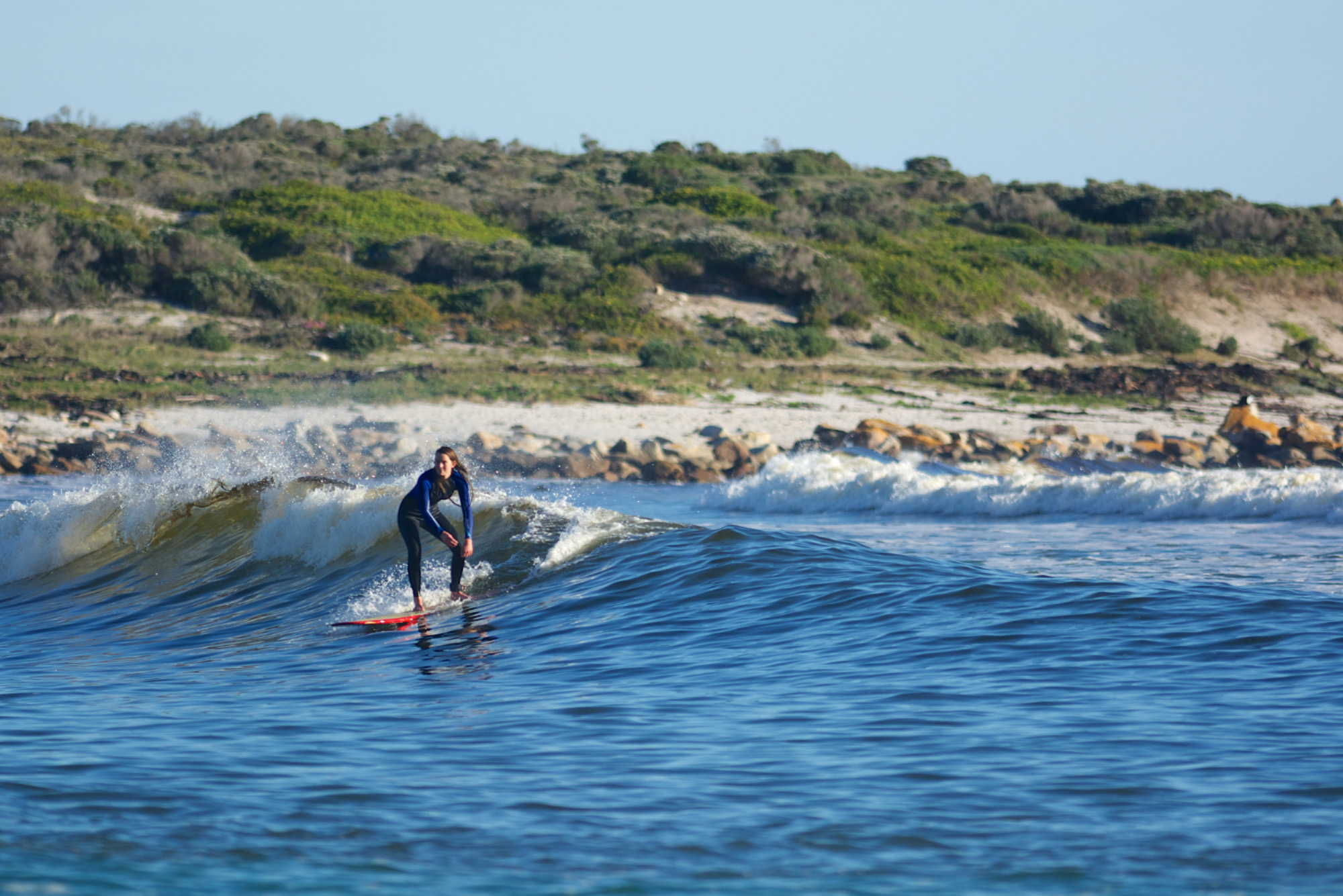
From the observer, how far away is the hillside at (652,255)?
32281mm

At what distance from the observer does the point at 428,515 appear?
1060 cm

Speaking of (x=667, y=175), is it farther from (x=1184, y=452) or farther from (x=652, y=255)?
(x=1184, y=452)

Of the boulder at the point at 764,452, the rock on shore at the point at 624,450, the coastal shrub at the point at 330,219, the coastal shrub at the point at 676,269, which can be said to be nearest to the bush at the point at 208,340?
the rock on shore at the point at 624,450

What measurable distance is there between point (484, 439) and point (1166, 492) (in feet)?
37.5

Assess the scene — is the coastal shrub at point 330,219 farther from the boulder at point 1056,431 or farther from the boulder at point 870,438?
the boulder at point 1056,431

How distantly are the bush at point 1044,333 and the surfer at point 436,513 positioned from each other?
86.3ft

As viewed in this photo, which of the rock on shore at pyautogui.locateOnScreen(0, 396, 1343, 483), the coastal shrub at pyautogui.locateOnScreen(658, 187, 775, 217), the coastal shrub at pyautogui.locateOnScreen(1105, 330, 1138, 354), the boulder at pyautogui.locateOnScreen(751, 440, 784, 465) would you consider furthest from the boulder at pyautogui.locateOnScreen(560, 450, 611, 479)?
the coastal shrub at pyautogui.locateOnScreen(658, 187, 775, 217)

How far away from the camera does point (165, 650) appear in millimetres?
10102

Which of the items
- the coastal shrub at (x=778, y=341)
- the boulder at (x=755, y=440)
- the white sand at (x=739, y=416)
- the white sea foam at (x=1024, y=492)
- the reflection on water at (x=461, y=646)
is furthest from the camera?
the coastal shrub at (x=778, y=341)

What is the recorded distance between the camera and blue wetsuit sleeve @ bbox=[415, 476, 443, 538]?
10.5m

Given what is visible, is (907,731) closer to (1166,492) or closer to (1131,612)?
(1131,612)

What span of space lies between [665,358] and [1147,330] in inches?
582

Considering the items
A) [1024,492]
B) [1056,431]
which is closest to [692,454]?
[1024,492]

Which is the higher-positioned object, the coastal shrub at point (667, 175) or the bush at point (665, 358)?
the coastal shrub at point (667, 175)
